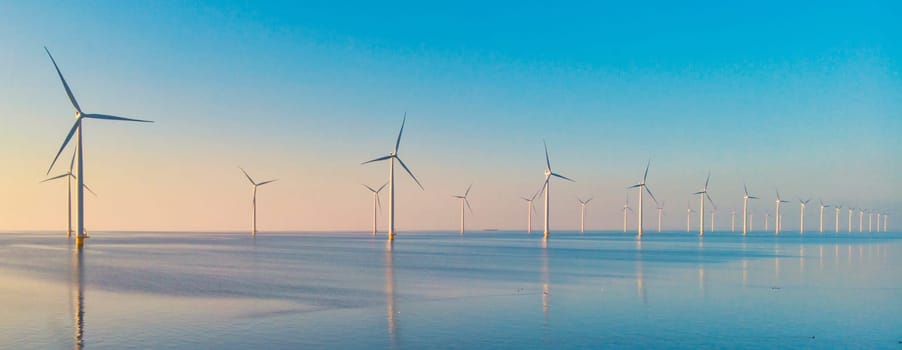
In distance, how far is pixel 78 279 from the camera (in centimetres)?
3775

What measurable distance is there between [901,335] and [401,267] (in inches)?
1328

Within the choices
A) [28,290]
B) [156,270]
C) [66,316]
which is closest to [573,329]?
[66,316]

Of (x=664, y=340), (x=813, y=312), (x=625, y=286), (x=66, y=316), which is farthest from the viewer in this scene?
(x=625, y=286)

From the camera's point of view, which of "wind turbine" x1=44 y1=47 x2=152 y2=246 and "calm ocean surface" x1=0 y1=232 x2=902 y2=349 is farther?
"wind turbine" x1=44 y1=47 x2=152 y2=246

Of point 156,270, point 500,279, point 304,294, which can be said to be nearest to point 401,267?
point 500,279

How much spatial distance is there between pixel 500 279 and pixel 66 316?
2263 cm

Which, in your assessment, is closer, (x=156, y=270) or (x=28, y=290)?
(x=28, y=290)

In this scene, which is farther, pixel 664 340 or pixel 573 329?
pixel 573 329

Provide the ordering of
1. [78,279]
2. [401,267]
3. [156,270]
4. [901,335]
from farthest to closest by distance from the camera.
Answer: [401,267] → [156,270] → [78,279] → [901,335]

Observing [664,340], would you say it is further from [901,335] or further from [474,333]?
[901,335]

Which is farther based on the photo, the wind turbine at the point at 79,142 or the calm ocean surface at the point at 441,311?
the wind turbine at the point at 79,142

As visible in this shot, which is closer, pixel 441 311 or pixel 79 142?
A: pixel 441 311

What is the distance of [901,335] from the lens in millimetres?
20984

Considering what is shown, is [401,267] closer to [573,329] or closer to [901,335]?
[573,329]
